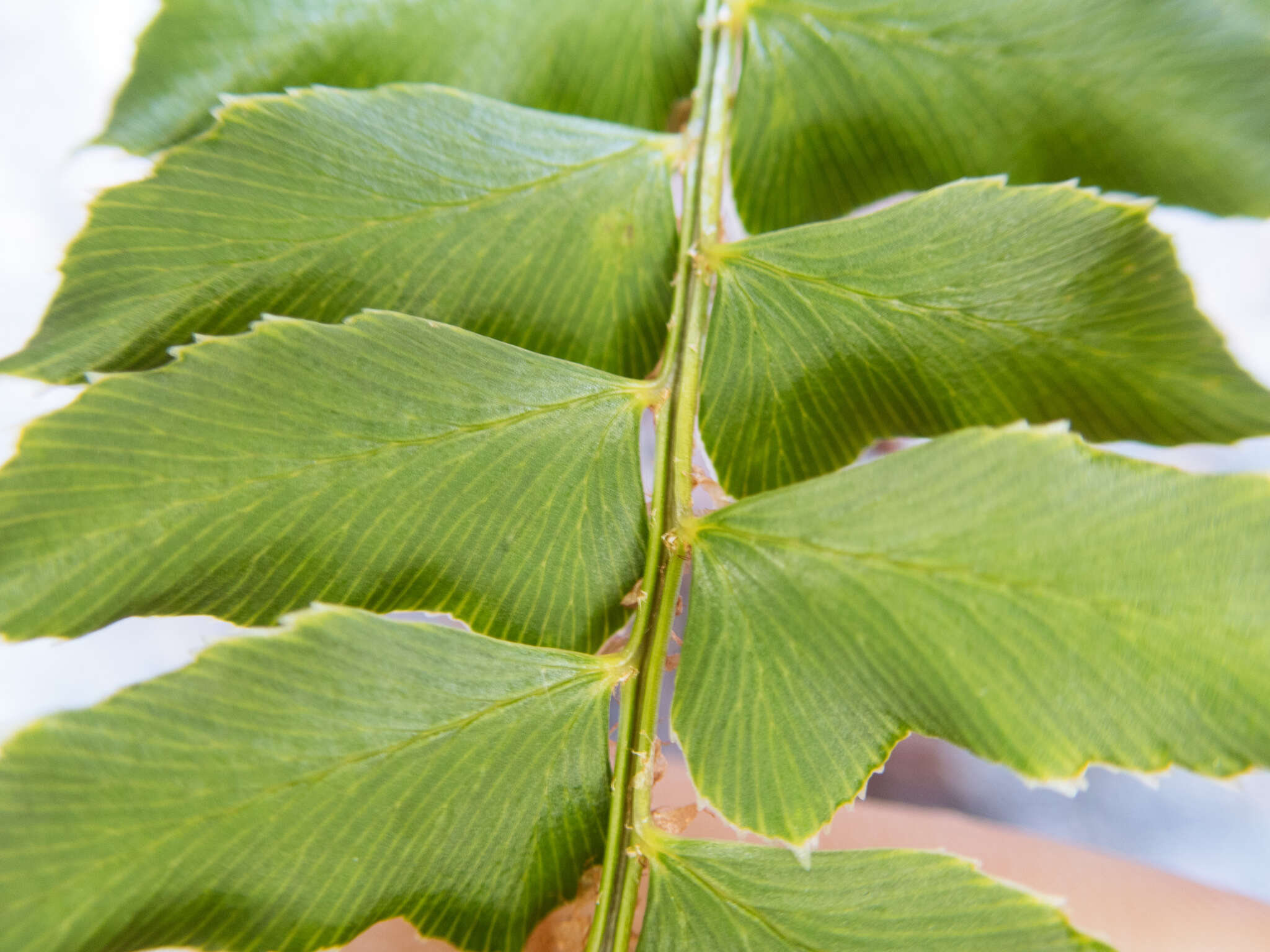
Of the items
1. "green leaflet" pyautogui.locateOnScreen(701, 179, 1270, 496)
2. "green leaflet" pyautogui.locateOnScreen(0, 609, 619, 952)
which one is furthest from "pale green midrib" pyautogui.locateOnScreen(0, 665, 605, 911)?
"green leaflet" pyautogui.locateOnScreen(701, 179, 1270, 496)

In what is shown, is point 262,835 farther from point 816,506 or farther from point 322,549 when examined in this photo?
point 816,506

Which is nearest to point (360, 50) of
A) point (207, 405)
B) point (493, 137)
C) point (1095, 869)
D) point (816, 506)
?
point (493, 137)

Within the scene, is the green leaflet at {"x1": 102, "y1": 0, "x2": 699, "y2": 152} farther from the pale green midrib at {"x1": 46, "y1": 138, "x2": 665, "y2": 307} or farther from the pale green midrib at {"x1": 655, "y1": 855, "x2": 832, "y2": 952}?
the pale green midrib at {"x1": 655, "y1": 855, "x2": 832, "y2": 952}

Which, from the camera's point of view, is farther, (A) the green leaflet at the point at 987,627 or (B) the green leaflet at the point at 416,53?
(B) the green leaflet at the point at 416,53

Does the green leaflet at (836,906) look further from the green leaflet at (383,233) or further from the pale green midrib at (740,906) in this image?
the green leaflet at (383,233)

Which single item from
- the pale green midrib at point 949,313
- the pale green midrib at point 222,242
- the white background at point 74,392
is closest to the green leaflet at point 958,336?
the pale green midrib at point 949,313

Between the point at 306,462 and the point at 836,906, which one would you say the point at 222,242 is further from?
the point at 836,906
